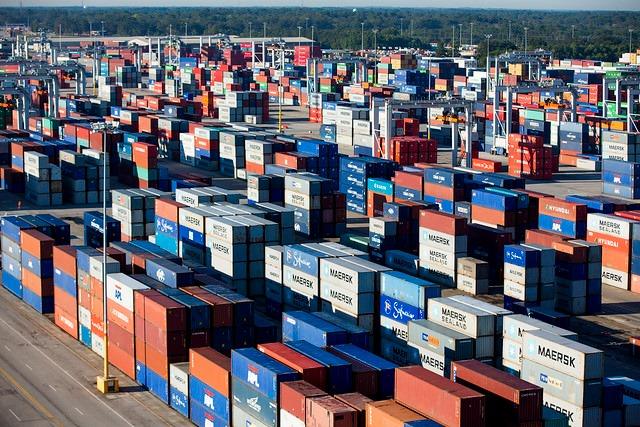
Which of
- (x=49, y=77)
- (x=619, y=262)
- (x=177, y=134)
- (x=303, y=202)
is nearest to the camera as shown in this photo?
(x=619, y=262)

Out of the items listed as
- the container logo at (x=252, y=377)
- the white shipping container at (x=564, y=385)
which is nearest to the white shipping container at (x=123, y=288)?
the container logo at (x=252, y=377)

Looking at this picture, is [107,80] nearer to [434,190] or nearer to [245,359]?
[434,190]

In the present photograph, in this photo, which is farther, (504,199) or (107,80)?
(107,80)

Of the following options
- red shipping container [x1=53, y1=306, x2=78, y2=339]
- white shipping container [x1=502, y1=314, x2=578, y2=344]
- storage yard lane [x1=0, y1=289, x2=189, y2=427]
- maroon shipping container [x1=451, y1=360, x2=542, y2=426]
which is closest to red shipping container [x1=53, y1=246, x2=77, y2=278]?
red shipping container [x1=53, y1=306, x2=78, y2=339]

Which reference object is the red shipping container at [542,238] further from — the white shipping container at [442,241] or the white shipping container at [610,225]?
the white shipping container at [610,225]

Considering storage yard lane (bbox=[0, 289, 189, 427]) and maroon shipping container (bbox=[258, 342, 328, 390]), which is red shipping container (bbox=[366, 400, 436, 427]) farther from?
storage yard lane (bbox=[0, 289, 189, 427])

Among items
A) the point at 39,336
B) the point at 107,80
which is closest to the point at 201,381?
the point at 39,336
